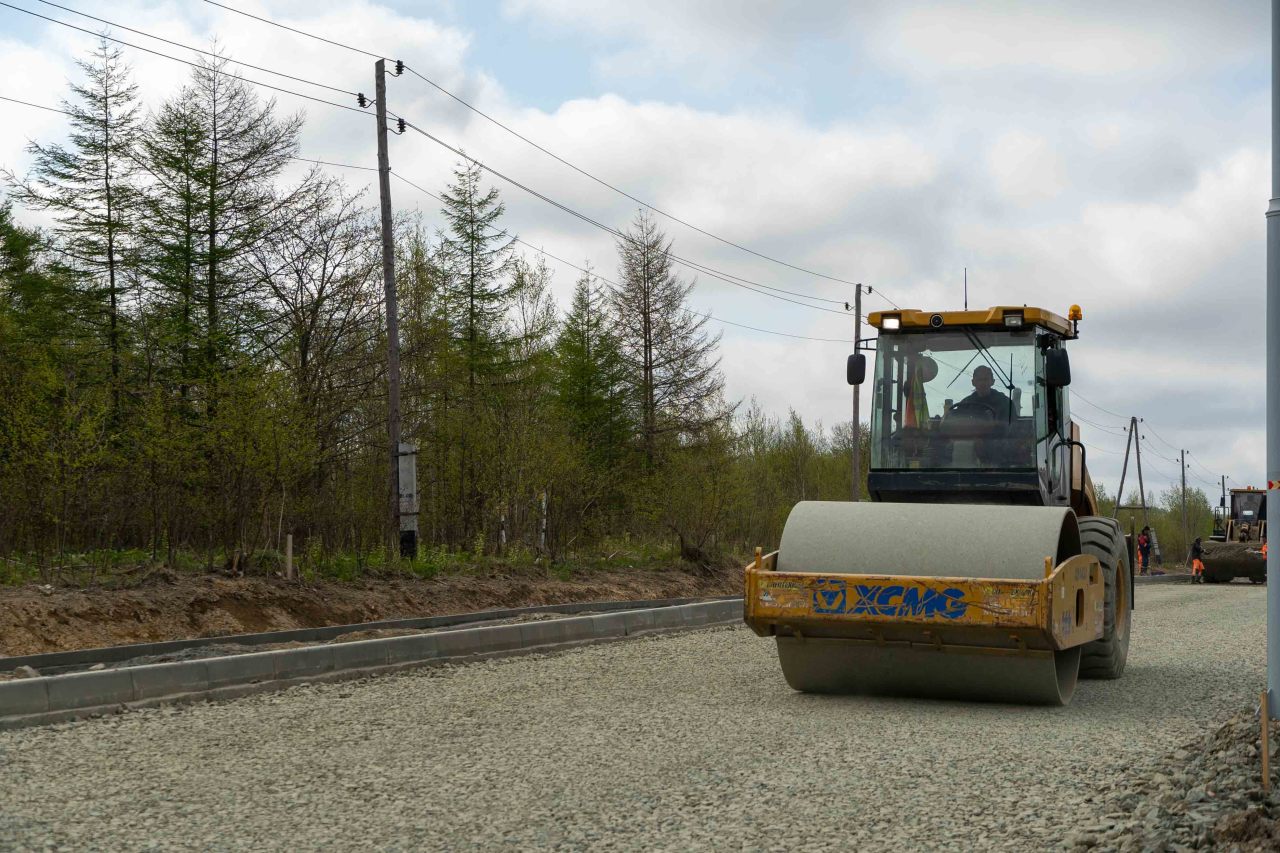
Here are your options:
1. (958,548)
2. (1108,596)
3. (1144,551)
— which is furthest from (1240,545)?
(958,548)

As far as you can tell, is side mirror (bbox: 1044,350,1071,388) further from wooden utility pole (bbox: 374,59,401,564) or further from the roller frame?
wooden utility pole (bbox: 374,59,401,564)

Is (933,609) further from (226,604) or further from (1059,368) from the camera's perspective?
(226,604)

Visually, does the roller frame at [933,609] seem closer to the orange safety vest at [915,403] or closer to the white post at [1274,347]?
the white post at [1274,347]

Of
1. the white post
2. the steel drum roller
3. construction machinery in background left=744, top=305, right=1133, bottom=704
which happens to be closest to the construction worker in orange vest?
construction machinery in background left=744, top=305, right=1133, bottom=704

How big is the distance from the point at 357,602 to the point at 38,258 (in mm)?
28000

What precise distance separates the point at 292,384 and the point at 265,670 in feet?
38.1

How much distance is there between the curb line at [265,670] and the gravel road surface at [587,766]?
1.15 ft

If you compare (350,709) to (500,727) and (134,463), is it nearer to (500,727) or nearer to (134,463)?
(500,727)

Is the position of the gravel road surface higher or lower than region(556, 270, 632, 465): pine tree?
lower

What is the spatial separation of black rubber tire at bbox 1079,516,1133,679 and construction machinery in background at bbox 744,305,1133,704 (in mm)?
18

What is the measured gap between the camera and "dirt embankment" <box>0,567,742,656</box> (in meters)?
15.4

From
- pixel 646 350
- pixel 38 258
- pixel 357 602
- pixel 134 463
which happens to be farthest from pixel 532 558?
pixel 38 258

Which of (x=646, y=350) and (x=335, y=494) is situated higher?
(x=646, y=350)

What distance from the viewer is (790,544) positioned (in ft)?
31.4
